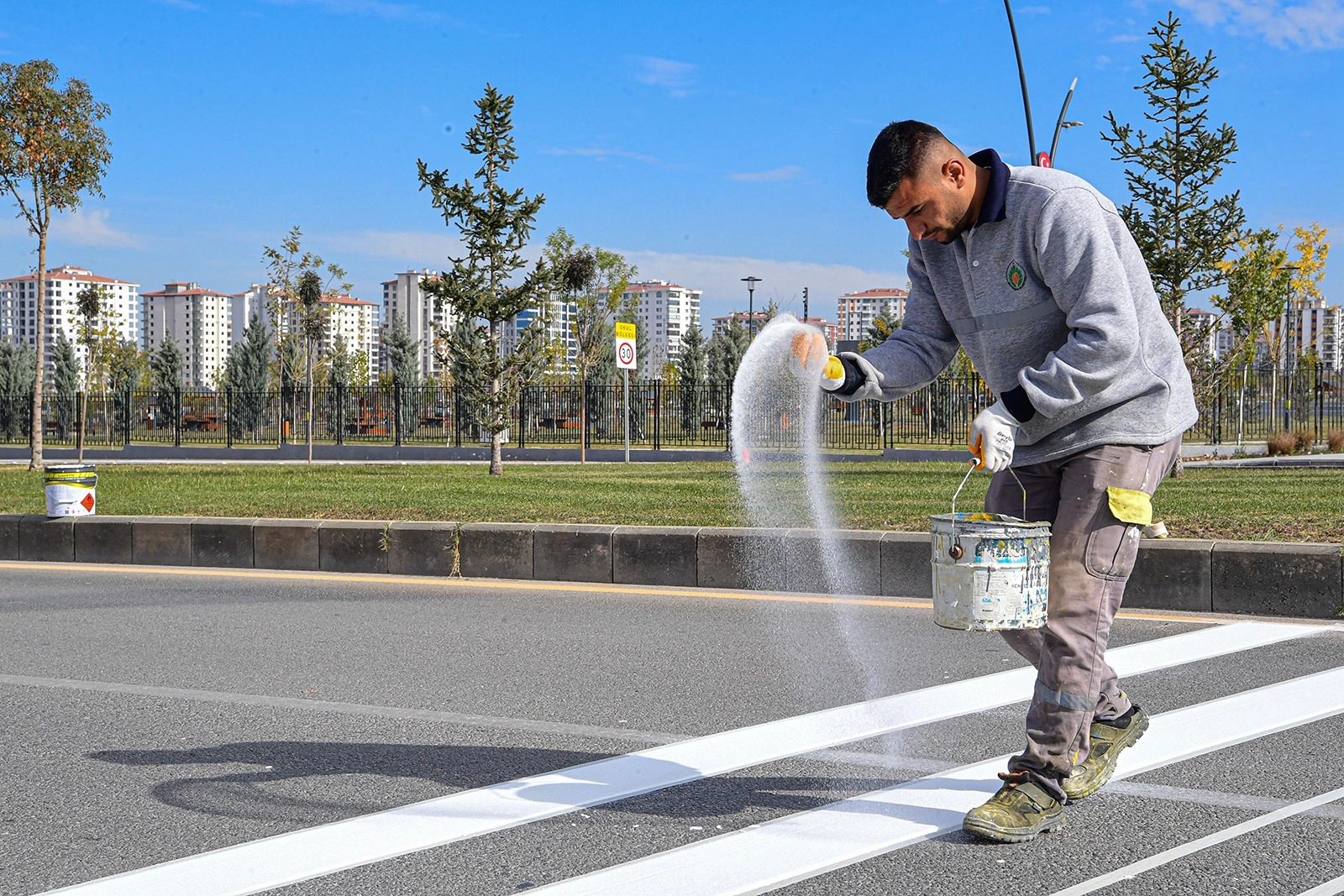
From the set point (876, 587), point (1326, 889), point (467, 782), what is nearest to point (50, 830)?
point (467, 782)

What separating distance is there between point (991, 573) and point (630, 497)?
9.21 metres

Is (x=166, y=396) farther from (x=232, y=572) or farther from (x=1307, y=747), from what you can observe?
(x=1307, y=747)

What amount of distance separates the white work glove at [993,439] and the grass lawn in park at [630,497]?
5.57 metres

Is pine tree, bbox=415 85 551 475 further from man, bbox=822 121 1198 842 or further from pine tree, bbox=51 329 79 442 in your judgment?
pine tree, bbox=51 329 79 442

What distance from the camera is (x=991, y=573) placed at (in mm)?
3215

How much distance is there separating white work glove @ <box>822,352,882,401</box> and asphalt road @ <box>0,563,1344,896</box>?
1220 mm

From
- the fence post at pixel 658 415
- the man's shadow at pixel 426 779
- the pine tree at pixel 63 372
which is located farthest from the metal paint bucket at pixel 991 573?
the pine tree at pixel 63 372

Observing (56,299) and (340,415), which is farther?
(56,299)

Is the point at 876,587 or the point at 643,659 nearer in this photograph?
the point at 643,659

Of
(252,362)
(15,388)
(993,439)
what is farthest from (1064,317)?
(15,388)

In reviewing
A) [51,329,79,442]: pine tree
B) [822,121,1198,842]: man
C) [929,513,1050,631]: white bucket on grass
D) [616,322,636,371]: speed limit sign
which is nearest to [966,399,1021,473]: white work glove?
[822,121,1198,842]: man

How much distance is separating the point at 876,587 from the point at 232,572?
4.83m

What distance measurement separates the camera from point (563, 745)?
4.53 m

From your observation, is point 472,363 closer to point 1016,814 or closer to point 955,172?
point 955,172
